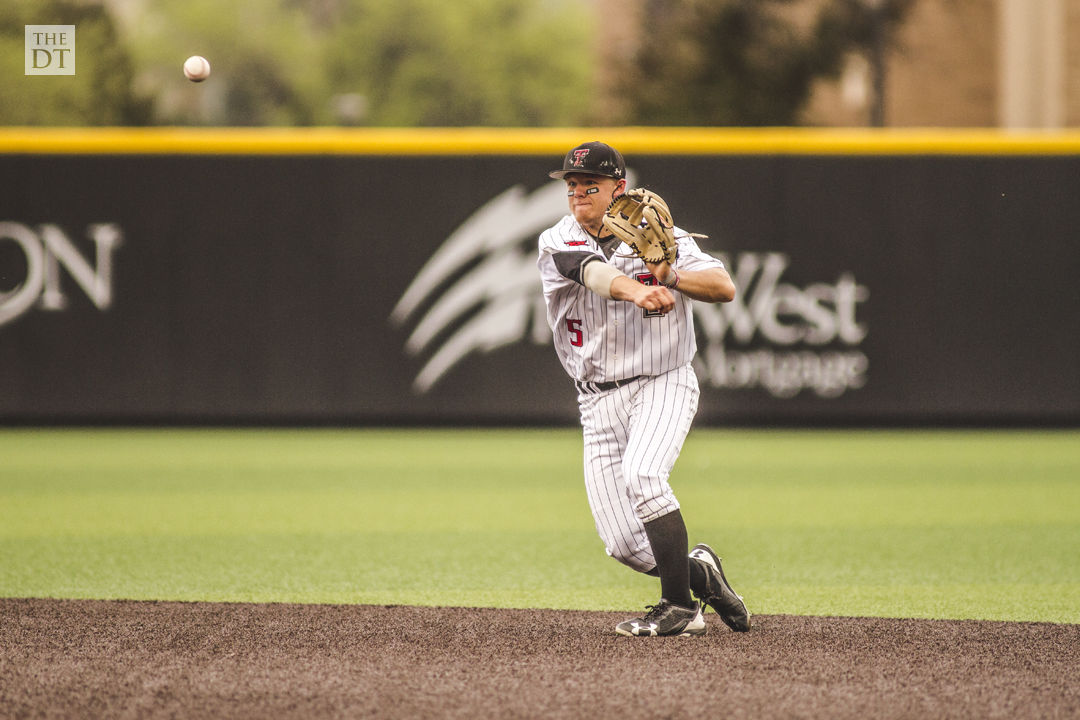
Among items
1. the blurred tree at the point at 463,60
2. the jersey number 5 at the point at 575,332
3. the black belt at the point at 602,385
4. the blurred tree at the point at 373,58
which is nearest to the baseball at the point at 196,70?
the jersey number 5 at the point at 575,332

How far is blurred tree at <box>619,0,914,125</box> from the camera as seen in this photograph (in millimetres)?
22500

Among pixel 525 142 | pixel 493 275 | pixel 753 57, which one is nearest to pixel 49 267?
pixel 493 275

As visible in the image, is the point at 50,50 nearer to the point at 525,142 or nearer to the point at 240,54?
the point at 525,142

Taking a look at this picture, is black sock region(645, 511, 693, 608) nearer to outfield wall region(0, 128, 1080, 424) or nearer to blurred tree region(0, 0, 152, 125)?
outfield wall region(0, 128, 1080, 424)

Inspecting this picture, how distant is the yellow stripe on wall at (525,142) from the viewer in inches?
482

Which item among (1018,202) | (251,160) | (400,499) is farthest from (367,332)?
(1018,202)

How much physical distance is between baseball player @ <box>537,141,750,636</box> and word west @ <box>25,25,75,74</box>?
219cm

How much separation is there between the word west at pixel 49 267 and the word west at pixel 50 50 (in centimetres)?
686

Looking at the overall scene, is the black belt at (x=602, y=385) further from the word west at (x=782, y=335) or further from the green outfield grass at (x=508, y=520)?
the word west at (x=782, y=335)

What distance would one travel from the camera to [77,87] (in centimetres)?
2867

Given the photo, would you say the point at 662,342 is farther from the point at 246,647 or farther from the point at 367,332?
the point at 367,332

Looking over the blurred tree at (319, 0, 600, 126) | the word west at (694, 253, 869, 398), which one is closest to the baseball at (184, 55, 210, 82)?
the word west at (694, 253, 869, 398)

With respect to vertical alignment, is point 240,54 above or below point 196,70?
above

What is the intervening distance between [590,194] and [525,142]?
7.65 metres
